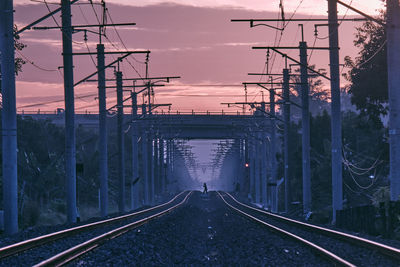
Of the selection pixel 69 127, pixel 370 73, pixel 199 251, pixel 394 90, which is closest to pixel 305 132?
pixel 370 73

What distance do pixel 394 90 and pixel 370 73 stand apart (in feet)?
71.2

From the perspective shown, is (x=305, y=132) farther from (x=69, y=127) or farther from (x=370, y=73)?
(x=69, y=127)

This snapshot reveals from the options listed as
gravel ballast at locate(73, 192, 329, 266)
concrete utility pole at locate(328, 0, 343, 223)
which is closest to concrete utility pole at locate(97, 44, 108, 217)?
concrete utility pole at locate(328, 0, 343, 223)

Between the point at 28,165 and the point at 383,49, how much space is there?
98.9ft

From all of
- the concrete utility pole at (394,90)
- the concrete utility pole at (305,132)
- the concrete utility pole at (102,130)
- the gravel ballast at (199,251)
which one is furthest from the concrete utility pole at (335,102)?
the concrete utility pole at (102,130)

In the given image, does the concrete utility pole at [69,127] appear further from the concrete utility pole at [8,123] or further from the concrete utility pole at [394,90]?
the concrete utility pole at [394,90]

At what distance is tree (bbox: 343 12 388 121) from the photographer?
152 feet

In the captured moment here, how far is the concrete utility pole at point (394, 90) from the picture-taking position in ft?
82.6

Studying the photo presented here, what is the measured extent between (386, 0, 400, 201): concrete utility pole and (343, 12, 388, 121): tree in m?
19.7

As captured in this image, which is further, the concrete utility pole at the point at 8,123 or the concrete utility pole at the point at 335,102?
the concrete utility pole at the point at 335,102

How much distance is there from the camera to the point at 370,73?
1843 inches

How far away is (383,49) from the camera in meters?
45.7

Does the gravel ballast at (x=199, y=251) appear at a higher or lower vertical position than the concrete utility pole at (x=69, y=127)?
lower

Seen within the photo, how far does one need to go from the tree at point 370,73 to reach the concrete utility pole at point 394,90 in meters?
19.7
